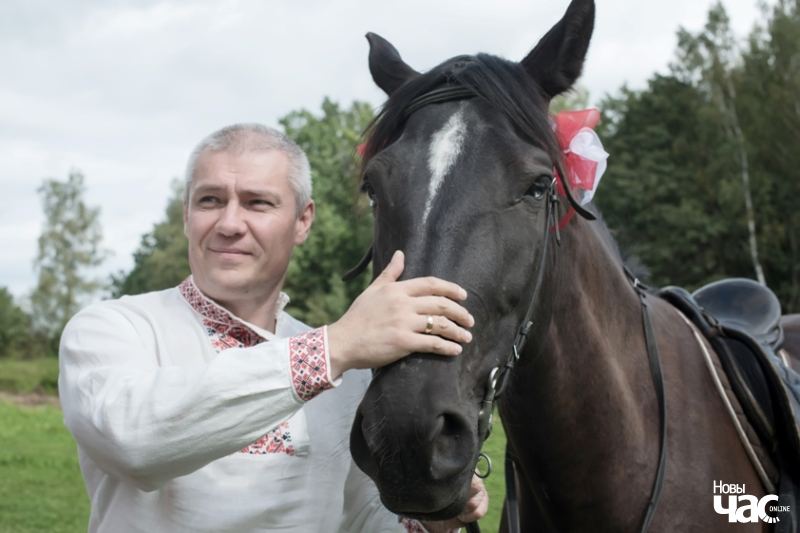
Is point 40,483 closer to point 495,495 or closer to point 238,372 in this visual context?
point 495,495

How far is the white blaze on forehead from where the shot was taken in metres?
2.31

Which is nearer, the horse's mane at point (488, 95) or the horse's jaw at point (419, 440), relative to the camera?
the horse's jaw at point (419, 440)

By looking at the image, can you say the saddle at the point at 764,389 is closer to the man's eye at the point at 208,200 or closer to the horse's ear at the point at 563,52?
the horse's ear at the point at 563,52

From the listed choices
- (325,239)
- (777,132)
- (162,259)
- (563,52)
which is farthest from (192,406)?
(162,259)

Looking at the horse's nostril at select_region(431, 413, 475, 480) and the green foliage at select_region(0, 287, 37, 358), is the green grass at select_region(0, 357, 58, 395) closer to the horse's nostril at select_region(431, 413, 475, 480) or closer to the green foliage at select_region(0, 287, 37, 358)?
the green foliage at select_region(0, 287, 37, 358)

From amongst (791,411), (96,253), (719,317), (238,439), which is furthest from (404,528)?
(96,253)

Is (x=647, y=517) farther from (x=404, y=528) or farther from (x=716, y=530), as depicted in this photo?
(x=404, y=528)

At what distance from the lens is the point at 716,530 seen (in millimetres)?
2887

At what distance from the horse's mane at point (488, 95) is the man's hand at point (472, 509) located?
103 cm

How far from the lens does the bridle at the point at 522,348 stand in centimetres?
226

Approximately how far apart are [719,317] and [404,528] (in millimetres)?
2101

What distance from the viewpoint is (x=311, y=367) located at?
6.63 ft

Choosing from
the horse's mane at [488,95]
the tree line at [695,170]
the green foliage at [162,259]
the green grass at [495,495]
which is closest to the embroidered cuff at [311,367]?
the horse's mane at [488,95]

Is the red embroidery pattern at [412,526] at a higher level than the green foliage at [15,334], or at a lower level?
lower
